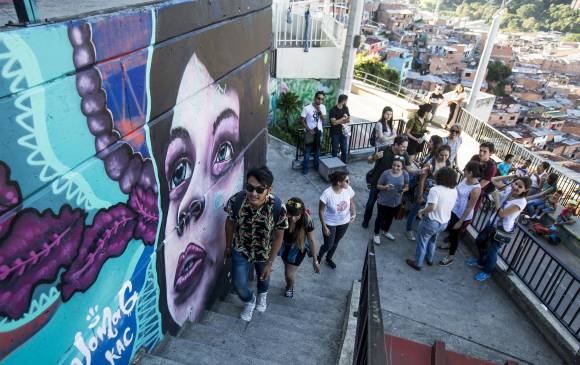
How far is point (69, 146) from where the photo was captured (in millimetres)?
2127

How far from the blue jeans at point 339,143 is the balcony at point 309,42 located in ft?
18.9

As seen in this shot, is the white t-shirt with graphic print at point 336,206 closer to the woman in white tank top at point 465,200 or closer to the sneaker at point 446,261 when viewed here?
the woman in white tank top at point 465,200

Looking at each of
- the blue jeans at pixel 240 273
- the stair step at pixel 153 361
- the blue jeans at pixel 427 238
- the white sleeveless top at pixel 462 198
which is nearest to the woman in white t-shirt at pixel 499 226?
the white sleeveless top at pixel 462 198

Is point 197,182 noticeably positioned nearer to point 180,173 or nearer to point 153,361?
point 180,173

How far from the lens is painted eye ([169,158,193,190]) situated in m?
Answer: 3.37

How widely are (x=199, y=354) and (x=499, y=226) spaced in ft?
14.2

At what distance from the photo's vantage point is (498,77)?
72.5 metres

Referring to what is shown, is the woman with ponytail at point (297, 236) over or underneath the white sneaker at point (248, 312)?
over

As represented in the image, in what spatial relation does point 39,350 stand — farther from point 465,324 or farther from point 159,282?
point 465,324

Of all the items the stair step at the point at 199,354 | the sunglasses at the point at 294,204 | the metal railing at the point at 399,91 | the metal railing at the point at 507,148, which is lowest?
the metal railing at the point at 399,91

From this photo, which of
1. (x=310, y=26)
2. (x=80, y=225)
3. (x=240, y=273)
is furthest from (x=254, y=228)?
(x=310, y=26)

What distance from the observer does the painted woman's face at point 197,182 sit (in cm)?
339

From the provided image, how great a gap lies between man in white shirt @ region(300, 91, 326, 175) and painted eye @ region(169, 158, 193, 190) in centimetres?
487

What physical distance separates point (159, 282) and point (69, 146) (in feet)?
5.93
